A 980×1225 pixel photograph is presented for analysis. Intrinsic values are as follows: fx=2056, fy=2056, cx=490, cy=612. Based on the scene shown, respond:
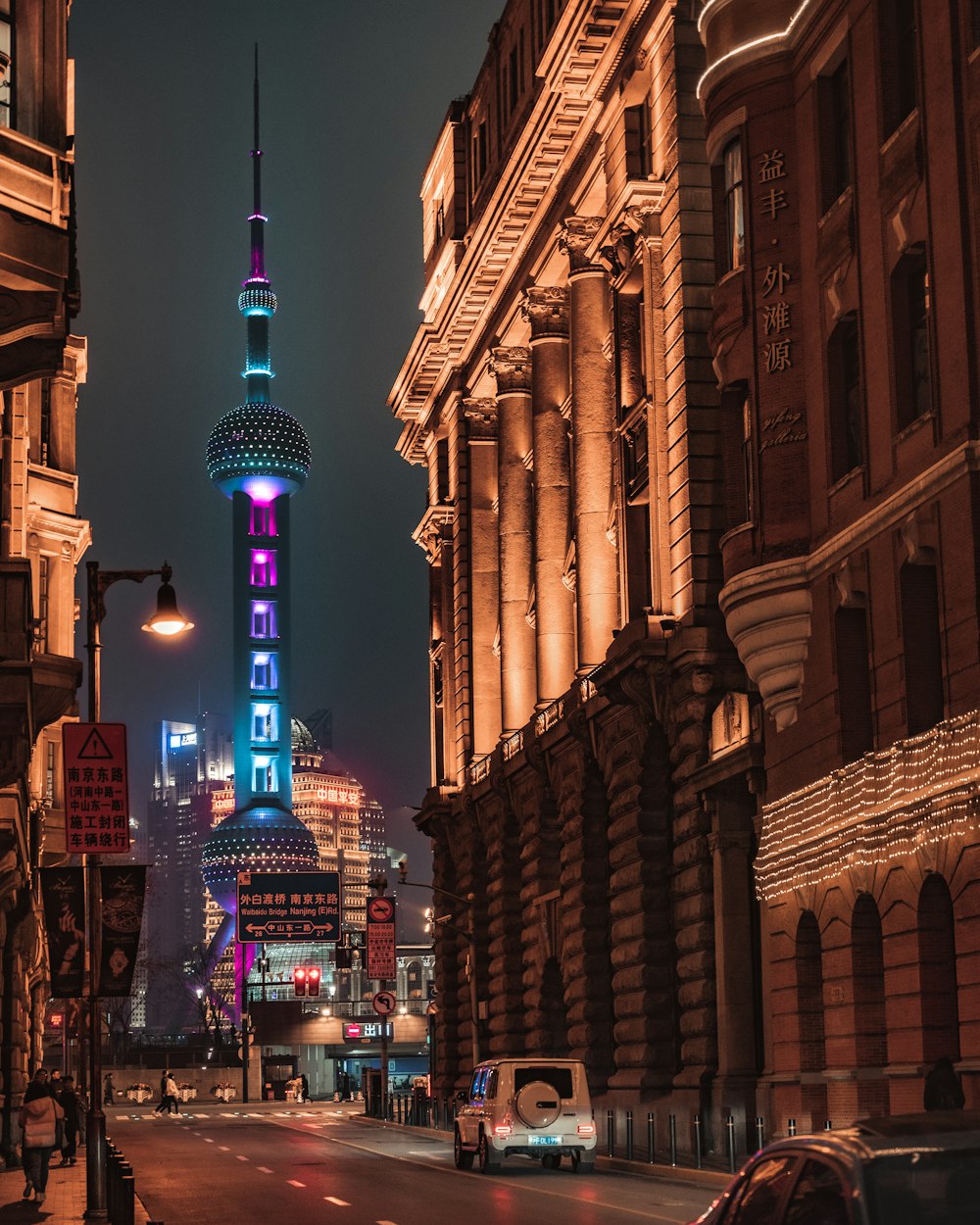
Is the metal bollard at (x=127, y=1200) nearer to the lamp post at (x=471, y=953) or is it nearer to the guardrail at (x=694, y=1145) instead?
the guardrail at (x=694, y=1145)

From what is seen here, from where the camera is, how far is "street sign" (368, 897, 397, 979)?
7250 centimetres

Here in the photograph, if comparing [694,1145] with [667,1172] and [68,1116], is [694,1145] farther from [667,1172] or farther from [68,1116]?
[68,1116]

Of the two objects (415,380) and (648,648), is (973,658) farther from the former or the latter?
(415,380)

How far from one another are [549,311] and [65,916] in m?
36.9

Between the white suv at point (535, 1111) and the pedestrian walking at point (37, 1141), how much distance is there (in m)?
8.23

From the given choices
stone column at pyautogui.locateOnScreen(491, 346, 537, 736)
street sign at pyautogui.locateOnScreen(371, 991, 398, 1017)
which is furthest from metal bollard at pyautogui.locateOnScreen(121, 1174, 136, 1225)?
street sign at pyautogui.locateOnScreen(371, 991, 398, 1017)

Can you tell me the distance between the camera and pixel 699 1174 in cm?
3438

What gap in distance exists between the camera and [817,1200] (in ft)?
28.1

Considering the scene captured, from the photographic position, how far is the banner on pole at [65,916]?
26906 mm

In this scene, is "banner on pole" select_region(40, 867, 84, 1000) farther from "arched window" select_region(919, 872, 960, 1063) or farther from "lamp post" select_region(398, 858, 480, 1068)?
"lamp post" select_region(398, 858, 480, 1068)

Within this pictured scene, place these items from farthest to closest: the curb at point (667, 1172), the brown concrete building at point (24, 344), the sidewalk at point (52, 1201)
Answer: the curb at point (667, 1172)
the sidewalk at point (52, 1201)
the brown concrete building at point (24, 344)

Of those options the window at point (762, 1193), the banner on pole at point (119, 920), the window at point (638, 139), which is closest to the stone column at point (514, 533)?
the window at point (638, 139)

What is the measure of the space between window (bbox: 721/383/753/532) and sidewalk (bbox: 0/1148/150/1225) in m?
16.4

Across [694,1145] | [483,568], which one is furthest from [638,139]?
[694,1145]
